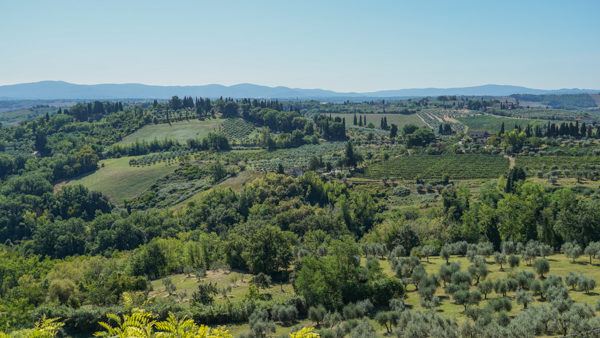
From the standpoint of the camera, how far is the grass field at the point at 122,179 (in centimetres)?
12100

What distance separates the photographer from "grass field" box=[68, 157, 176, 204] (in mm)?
121000

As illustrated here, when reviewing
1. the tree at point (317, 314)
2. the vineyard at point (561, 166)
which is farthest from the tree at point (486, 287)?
the vineyard at point (561, 166)

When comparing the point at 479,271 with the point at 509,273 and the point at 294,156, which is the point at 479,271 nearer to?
the point at 509,273

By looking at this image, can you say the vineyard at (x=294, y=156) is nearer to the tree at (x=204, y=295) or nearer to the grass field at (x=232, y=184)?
the grass field at (x=232, y=184)

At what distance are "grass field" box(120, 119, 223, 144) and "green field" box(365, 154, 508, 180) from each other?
85.5 meters

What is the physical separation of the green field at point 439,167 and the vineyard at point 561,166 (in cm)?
536

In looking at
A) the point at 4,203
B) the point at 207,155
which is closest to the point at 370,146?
the point at 207,155

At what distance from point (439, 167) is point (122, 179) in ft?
281

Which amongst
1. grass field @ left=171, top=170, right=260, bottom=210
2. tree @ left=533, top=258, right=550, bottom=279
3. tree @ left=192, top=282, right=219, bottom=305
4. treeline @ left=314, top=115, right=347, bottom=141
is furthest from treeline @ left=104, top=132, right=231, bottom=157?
tree @ left=533, top=258, right=550, bottom=279

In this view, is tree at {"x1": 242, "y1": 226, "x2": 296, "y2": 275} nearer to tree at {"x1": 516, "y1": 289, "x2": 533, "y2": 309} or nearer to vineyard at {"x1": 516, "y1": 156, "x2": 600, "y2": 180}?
tree at {"x1": 516, "y1": 289, "x2": 533, "y2": 309}

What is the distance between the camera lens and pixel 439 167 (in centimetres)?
10744

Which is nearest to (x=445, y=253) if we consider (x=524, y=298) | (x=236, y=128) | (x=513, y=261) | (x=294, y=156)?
(x=513, y=261)

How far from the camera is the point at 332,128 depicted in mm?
170875

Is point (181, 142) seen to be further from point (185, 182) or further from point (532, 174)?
point (532, 174)
